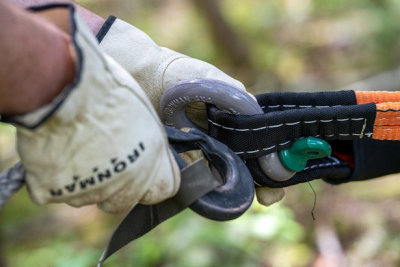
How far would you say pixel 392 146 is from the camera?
1.36m

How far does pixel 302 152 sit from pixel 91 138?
621 millimetres

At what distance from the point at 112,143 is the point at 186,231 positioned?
7.10 feet

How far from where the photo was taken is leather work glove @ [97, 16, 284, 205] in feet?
4.00

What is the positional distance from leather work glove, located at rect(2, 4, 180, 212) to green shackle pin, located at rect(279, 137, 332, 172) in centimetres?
44

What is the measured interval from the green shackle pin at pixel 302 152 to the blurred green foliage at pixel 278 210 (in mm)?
1664

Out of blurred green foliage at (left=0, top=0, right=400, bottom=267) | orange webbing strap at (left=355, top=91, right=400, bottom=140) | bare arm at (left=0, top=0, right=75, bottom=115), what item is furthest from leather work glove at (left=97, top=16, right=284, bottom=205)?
blurred green foliage at (left=0, top=0, right=400, bottom=267)

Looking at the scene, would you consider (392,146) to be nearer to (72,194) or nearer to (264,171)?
(264,171)

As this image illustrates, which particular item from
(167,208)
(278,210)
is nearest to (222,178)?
(167,208)

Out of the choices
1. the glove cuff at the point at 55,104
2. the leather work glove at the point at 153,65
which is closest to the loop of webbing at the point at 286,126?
the leather work glove at the point at 153,65

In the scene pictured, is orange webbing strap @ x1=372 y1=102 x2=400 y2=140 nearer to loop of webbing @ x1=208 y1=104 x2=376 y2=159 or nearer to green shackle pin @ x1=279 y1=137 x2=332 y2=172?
loop of webbing @ x1=208 y1=104 x2=376 y2=159

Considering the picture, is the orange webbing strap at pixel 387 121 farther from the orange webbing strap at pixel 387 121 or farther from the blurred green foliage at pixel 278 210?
the blurred green foliage at pixel 278 210

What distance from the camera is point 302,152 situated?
1.15 m

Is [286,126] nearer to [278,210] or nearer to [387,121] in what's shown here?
[387,121]

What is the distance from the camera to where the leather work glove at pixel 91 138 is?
29.1 inches
